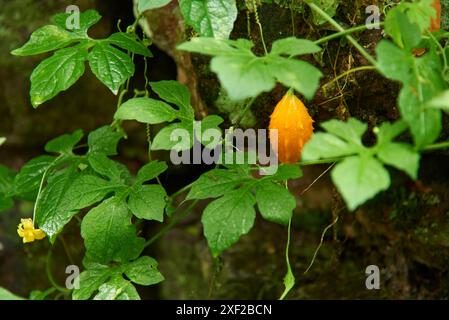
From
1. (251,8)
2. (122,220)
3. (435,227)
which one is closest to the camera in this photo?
(122,220)

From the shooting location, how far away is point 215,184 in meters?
1.32

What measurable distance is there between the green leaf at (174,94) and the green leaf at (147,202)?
7.2 inches

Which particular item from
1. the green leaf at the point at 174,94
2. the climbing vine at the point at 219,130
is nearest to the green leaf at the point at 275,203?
the climbing vine at the point at 219,130

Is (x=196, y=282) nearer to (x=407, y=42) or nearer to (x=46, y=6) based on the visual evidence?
(x=46, y=6)

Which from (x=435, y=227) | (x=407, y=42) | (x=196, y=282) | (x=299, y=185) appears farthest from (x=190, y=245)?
(x=407, y=42)

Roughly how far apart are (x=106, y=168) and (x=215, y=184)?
12.1 inches

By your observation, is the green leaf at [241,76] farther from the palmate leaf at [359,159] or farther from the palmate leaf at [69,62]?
the palmate leaf at [69,62]

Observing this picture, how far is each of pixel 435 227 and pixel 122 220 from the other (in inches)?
35.8

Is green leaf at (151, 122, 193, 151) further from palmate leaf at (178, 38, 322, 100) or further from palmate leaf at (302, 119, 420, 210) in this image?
palmate leaf at (302, 119, 420, 210)

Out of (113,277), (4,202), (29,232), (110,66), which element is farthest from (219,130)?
(4,202)

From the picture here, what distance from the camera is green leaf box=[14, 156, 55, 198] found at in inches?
62.2

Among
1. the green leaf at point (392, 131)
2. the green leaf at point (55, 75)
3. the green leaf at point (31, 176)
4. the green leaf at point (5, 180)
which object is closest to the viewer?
the green leaf at point (392, 131)

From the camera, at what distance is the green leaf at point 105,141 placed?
5.25 feet
